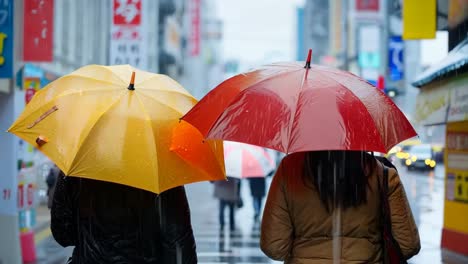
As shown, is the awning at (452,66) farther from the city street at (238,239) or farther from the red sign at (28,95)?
the red sign at (28,95)

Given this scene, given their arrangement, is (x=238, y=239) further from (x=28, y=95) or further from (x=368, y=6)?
(x=368, y=6)

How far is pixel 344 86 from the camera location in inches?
144

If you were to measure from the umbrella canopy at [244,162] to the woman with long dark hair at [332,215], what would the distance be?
7.61 m

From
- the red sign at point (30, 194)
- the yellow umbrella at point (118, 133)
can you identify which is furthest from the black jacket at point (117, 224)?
the red sign at point (30, 194)

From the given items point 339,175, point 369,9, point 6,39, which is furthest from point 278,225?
point 369,9

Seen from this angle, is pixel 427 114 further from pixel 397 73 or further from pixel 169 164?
pixel 397 73

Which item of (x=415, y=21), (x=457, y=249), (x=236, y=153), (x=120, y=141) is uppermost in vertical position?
(x=415, y=21)

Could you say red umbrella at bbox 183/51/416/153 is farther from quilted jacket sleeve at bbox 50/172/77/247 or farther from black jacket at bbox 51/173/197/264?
quilted jacket sleeve at bbox 50/172/77/247

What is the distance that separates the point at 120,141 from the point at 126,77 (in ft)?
2.01

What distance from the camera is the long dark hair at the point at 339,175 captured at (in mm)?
3533

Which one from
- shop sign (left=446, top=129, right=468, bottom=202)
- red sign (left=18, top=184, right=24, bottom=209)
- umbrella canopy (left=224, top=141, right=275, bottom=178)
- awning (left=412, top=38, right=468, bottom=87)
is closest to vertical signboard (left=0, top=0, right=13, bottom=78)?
red sign (left=18, top=184, right=24, bottom=209)

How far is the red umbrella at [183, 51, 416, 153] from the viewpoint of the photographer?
335 cm

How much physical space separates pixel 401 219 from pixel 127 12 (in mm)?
11458

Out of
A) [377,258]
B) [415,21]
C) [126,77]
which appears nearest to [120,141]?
[126,77]
